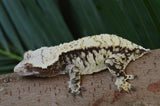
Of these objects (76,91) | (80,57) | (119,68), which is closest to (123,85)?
(119,68)

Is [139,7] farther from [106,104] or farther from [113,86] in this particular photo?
[106,104]

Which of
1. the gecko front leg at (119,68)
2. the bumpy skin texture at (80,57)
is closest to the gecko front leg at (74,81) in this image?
the bumpy skin texture at (80,57)

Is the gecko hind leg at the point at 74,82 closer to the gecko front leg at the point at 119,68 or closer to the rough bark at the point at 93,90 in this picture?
the rough bark at the point at 93,90

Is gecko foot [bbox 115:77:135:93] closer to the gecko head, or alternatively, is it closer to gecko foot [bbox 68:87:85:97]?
gecko foot [bbox 68:87:85:97]

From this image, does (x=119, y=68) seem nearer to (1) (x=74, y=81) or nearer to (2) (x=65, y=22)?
(1) (x=74, y=81)

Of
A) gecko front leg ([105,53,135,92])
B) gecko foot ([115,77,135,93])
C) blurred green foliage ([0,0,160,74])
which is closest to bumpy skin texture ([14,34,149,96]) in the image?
gecko front leg ([105,53,135,92])
